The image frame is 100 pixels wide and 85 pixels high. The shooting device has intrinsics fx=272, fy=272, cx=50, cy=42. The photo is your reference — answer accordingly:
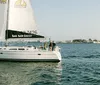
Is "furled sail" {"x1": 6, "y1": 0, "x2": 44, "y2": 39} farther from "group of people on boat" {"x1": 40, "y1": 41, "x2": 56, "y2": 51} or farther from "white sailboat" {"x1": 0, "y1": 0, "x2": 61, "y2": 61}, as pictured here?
"group of people on boat" {"x1": 40, "y1": 41, "x2": 56, "y2": 51}

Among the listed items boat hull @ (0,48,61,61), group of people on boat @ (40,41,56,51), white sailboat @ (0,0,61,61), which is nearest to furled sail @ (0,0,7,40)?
white sailboat @ (0,0,61,61)

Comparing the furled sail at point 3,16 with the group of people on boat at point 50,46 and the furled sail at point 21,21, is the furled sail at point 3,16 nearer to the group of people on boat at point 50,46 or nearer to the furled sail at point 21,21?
the furled sail at point 21,21

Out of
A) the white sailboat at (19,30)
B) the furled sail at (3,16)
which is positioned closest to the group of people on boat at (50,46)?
the white sailboat at (19,30)

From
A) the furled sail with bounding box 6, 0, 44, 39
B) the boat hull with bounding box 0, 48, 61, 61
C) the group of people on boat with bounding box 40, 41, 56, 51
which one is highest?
the furled sail with bounding box 6, 0, 44, 39

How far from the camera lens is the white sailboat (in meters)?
35.2

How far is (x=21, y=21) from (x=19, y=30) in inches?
51.3

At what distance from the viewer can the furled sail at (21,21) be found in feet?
120

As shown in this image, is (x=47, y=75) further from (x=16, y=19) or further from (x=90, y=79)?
(x=16, y=19)

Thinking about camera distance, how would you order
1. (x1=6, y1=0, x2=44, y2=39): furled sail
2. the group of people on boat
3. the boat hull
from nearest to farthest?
the boat hull, the group of people on boat, (x1=6, y1=0, x2=44, y2=39): furled sail

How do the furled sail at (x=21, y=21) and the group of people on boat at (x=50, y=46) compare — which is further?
the furled sail at (x=21, y=21)

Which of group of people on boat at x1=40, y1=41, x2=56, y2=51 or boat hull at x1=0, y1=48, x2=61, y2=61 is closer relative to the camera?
boat hull at x1=0, y1=48, x2=61, y2=61

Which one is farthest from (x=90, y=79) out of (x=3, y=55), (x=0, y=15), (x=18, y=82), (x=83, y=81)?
(x=0, y=15)

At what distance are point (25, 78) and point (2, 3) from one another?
16.1m

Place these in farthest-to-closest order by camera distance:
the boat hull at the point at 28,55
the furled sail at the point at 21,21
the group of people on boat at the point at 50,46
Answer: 1. the furled sail at the point at 21,21
2. the group of people on boat at the point at 50,46
3. the boat hull at the point at 28,55
